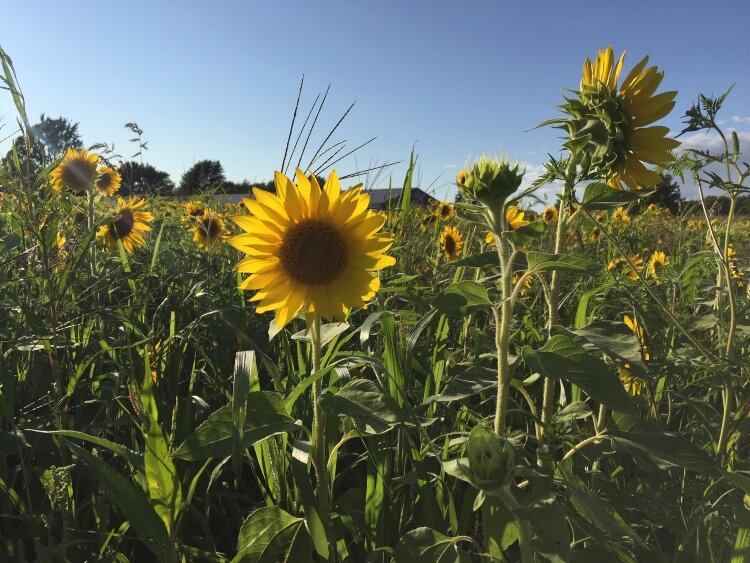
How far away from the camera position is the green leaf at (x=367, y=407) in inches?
35.0

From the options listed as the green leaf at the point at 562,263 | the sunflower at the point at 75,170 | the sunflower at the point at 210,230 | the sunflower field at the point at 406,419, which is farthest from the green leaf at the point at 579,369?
the sunflower at the point at 75,170

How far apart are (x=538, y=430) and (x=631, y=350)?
36 cm

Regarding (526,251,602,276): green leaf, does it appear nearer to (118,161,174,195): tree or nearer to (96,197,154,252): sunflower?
(118,161,174,195): tree

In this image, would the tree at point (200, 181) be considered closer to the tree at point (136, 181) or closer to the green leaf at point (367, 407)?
the tree at point (136, 181)

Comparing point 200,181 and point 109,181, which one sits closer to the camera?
point 109,181

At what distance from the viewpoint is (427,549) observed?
892 millimetres

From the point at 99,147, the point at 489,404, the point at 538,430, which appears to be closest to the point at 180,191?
the point at 99,147

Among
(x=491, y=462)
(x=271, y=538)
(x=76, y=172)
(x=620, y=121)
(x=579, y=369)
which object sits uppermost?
(x=76, y=172)

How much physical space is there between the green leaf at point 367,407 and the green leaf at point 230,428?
0.13 meters

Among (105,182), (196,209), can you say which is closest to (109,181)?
(105,182)

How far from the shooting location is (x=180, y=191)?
7.64 metres

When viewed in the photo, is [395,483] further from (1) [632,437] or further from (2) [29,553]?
(2) [29,553]

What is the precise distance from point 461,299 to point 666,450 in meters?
0.40

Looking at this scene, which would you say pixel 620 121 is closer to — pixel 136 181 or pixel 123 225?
pixel 123 225
